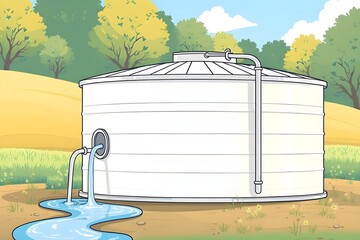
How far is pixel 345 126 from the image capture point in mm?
53375

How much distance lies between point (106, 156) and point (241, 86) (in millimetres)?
3340

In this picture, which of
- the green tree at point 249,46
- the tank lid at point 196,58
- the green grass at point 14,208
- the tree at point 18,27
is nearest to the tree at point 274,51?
the green tree at point 249,46

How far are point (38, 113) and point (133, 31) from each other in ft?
43.6

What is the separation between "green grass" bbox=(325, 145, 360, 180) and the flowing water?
1305 cm

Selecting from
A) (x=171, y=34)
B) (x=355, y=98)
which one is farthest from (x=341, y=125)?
(x=171, y=34)

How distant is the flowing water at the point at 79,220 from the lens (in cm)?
1137

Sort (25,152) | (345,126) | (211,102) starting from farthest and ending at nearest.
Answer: (345,126) → (25,152) → (211,102)

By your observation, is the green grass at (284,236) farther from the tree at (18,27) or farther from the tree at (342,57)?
the tree at (342,57)

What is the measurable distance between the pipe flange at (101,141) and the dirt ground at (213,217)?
1291 mm

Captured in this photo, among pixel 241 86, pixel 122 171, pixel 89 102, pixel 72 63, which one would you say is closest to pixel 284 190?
pixel 241 86

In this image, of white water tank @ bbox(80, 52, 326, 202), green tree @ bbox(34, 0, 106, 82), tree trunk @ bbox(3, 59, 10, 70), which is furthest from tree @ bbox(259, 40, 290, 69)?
white water tank @ bbox(80, 52, 326, 202)

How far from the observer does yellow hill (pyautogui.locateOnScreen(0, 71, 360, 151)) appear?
3994 centimetres

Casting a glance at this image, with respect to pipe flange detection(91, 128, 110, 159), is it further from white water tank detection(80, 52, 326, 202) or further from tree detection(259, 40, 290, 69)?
tree detection(259, 40, 290, 69)

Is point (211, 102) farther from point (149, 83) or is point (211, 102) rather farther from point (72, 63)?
point (72, 63)
